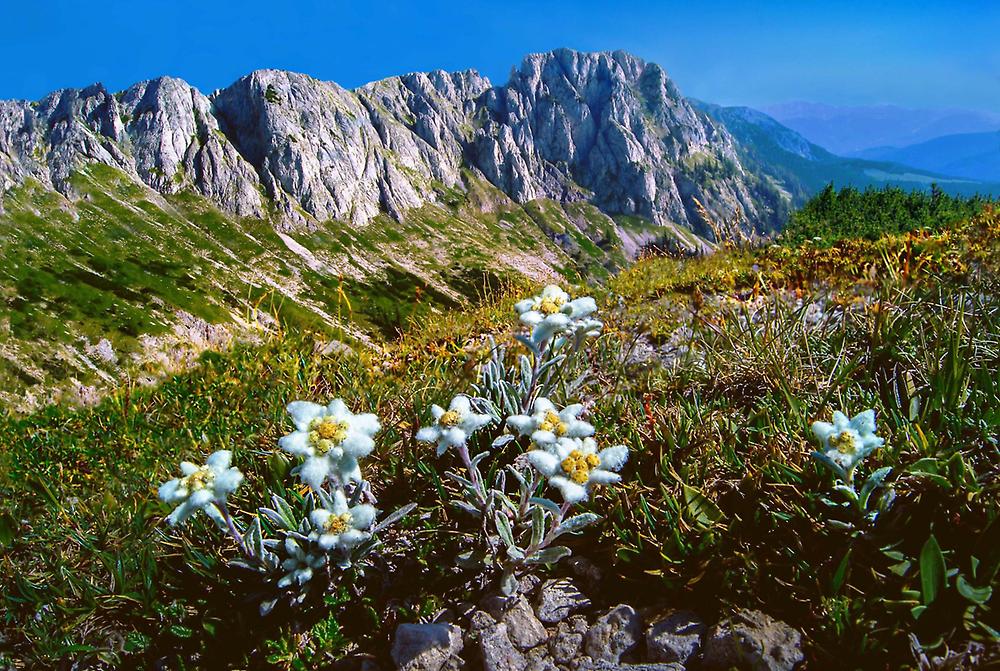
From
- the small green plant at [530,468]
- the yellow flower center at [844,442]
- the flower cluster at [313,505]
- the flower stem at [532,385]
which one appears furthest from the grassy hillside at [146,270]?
the yellow flower center at [844,442]

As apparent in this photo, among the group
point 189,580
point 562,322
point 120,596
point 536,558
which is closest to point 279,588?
point 189,580

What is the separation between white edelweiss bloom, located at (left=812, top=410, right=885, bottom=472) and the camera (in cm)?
227

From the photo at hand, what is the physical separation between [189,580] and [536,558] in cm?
195

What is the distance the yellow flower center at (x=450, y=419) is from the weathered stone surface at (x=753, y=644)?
1.43m

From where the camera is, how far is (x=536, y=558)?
2475mm

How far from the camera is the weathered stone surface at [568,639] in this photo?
2334 mm

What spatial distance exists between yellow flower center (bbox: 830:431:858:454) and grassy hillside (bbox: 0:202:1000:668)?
0.92ft

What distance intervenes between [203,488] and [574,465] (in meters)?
1.63

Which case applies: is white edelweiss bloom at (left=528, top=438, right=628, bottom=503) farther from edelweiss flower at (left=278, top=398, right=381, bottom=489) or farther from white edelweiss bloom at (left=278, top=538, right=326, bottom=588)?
white edelweiss bloom at (left=278, top=538, right=326, bottom=588)

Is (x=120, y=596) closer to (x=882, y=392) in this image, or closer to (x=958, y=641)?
(x=958, y=641)

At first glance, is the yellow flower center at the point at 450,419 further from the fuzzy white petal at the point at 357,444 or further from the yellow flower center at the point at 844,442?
the yellow flower center at the point at 844,442

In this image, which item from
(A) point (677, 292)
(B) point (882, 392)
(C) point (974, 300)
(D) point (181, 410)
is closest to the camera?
(B) point (882, 392)

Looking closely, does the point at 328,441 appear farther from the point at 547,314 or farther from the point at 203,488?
the point at 547,314

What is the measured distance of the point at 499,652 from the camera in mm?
2336
